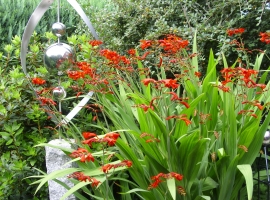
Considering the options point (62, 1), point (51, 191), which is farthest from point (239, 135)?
point (62, 1)

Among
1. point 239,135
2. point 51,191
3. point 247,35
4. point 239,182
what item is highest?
point 247,35

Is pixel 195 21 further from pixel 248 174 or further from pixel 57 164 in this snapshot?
pixel 248 174

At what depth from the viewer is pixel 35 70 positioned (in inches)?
146

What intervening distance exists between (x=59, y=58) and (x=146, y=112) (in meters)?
0.72

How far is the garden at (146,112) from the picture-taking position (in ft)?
7.67

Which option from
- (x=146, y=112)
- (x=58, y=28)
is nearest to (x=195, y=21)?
(x=58, y=28)

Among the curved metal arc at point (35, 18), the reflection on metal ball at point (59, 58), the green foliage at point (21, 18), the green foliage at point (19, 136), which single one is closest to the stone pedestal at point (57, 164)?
the green foliage at point (19, 136)

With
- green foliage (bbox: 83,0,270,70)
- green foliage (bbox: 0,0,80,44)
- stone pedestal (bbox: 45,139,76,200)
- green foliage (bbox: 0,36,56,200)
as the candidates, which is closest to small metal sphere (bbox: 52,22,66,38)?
green foliage (bbox: 0,36,56,200)

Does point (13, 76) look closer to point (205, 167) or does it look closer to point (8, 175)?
point (8, 175)

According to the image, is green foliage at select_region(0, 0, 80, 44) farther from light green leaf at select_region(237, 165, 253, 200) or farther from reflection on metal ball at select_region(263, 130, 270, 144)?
light green leaf at select_region(237, 165, 253, 200)

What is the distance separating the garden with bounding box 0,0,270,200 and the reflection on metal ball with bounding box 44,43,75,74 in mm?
15

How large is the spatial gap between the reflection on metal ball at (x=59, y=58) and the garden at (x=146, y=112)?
0.01m

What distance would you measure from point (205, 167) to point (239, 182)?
0.71ft

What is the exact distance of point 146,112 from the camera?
252cm
